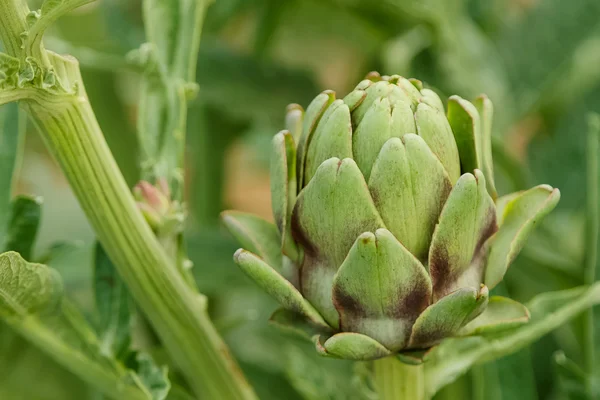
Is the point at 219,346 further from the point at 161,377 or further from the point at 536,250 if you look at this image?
the point at 536,250

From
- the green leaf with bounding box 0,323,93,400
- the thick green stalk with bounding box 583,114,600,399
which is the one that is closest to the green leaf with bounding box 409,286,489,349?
the thick green stalk with bounding box 583,114,600,399

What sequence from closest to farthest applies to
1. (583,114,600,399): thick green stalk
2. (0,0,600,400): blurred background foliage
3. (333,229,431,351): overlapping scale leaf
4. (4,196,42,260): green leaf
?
1. (333,229,431,351): overlapping scale leaf
2. (4,196,42,260): green leaf
3. (583,114,600,399): thick green stalk
4. (0,0,600,400): blurred background foliage

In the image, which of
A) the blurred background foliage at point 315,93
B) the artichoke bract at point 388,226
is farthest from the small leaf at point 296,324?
the blurred background foliage at point 315,93

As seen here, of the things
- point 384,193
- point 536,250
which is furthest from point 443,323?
point 536,250

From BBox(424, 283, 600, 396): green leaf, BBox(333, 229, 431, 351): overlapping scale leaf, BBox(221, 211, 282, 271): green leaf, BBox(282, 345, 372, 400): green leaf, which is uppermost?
BBox(221, 211, 282, 271): green leaf

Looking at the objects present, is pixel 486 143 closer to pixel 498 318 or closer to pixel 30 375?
pixel 498 318

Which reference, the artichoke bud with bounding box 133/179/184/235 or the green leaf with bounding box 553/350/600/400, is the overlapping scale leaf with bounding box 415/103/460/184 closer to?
the artichoke bud with bounding box 133/179/184/235

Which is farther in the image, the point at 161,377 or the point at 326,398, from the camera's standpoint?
the point at 326,398

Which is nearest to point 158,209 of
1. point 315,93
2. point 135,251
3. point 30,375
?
point 135,251
